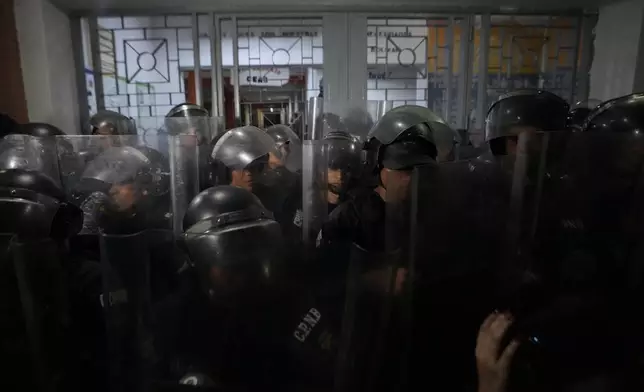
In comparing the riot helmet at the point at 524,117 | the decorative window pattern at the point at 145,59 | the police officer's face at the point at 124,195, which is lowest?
the police officer's face at the point at 124,195

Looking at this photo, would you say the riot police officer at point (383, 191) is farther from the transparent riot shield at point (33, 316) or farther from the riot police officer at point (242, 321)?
the transparent riot shield at point (33, 316)

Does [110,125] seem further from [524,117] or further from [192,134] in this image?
[524,117]

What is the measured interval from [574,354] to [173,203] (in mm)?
1353

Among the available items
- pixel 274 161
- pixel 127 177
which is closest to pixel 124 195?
pixel 127 177

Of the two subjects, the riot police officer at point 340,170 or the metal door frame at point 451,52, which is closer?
the riot police officer at point 340,170

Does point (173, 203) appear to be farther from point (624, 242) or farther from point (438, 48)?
point (438, 48)

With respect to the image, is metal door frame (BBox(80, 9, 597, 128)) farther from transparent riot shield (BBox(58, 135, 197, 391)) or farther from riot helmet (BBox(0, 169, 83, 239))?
riot helmet (BBox(0, 169, 83, 239))

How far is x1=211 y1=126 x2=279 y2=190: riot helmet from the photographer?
2174 mm

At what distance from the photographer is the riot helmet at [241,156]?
2174mm

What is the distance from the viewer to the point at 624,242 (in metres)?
0.81

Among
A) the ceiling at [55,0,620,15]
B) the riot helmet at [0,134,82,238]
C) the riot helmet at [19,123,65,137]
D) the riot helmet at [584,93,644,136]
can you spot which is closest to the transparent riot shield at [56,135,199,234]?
the riot helmet at [0,134,82,238]

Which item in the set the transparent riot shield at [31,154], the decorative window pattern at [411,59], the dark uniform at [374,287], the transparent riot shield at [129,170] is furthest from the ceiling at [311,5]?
the dark uniform at [374,287]

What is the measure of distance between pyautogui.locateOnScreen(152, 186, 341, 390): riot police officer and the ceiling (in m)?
3.51

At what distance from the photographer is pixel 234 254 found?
113 cm
